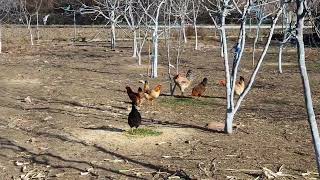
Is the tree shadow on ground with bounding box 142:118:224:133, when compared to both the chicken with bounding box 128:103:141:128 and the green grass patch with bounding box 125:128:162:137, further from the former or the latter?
the chicken with bounding box 128:103:141:128

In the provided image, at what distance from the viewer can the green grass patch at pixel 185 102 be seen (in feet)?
36.6

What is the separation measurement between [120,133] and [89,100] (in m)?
3.38

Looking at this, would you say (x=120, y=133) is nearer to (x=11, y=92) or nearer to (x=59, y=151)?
(x=59, y=151)

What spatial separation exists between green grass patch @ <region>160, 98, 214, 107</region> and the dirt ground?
0.9 inches

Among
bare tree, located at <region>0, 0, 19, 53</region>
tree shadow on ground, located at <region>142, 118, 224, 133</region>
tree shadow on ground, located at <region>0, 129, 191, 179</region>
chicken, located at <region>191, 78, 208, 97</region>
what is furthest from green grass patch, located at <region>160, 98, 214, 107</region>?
bare tree, located at <region>0, 0, 19, 53</region>

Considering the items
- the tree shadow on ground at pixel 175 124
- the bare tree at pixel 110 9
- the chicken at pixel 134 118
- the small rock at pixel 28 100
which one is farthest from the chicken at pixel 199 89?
the bare tree at pixel 110 9

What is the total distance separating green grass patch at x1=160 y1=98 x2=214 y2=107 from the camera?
11.1m

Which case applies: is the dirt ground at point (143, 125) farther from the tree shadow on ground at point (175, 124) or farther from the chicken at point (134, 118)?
the chicken at point (134, 118)

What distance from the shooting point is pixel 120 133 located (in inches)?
327

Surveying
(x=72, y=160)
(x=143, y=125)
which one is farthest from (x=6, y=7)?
(x=72, y=160)

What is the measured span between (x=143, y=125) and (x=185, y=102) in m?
2.63

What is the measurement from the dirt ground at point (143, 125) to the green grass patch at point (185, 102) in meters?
0.02

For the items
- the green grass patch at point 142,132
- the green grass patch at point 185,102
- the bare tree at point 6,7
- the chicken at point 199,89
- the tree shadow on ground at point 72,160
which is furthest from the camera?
the bare tree at point 6,7

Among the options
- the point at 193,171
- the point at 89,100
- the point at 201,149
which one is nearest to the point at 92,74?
the point at 89,100
